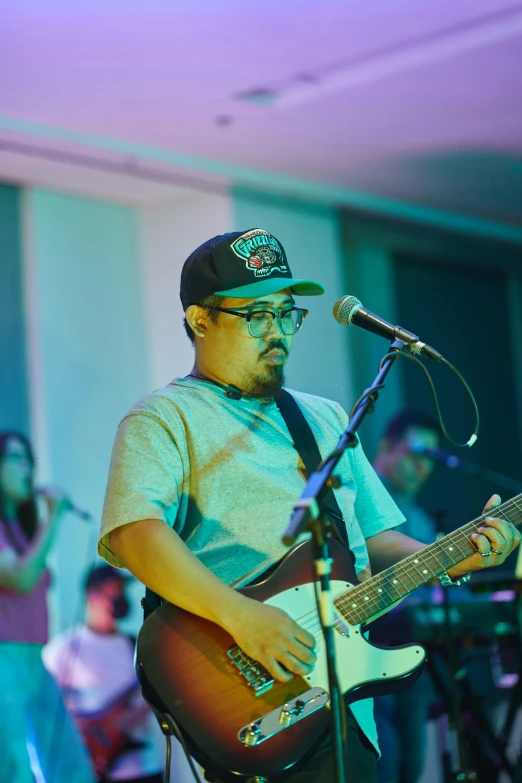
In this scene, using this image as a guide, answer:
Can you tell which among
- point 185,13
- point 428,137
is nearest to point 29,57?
point 185,13

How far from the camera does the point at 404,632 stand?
429 centimetres

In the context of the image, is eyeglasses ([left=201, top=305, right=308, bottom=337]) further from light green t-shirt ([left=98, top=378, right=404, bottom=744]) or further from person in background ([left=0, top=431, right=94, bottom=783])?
person in background ([left=0, top=431, right=94, bottom=783])

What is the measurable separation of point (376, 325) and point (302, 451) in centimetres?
33

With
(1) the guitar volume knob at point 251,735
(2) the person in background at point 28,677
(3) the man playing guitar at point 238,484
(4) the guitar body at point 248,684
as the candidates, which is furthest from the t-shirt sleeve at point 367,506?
(2) the person in background at point 28,677

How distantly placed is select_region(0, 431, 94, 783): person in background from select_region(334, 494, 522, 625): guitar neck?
187 centimetres

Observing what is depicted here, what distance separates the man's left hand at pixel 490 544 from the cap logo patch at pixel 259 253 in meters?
0.74

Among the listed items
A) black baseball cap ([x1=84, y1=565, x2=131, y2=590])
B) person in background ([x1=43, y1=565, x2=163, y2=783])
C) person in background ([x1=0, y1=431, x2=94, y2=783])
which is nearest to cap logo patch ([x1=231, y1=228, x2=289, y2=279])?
person in background ([x1=0, y1=431, x2=94, y2=783])

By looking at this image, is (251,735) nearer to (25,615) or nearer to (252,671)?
(252,671)

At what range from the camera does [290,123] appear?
578 centimetres

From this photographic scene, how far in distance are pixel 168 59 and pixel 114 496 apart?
10.5ft

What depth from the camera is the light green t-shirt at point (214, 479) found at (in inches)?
85.4

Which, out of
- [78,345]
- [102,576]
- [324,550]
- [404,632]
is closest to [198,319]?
[324,550]

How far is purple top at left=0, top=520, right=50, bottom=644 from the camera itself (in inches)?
150

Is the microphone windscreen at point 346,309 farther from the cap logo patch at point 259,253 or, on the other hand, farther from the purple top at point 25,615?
the purple top at point 25,615
